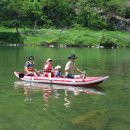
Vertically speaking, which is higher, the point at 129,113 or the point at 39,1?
the point at 39,1

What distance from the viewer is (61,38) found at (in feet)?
259

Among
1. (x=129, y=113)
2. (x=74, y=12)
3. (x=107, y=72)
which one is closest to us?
(x=129, y=113)

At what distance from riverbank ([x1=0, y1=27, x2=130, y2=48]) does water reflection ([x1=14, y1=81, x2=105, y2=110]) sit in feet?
160

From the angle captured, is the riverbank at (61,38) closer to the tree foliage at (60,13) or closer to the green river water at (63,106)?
the tree foliage at (60,13)

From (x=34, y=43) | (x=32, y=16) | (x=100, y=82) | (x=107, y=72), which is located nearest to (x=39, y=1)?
(x=32, y=16)

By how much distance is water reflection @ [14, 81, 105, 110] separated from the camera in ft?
74.4

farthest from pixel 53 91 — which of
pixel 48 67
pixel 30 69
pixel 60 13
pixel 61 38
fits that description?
pixel 60 13

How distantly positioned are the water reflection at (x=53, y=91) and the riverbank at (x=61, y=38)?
48.8m

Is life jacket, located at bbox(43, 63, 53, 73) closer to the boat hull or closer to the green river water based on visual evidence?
the boat hull

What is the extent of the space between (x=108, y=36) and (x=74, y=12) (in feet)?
58.4

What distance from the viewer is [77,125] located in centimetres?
1628

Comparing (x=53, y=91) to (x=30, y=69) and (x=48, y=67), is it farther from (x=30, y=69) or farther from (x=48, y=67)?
(x=30, y=69)

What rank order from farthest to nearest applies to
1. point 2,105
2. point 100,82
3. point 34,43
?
1. point 34,43
2. point 100,82
3. point 2,105

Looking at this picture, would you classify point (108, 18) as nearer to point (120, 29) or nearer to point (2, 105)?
point (120, 29)
